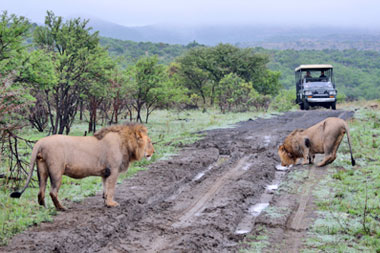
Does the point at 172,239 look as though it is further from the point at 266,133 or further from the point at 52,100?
the point at 52,100

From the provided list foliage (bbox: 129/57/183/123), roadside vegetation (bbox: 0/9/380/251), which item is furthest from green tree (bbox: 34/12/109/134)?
foliage (bbox: 129/57/183/123)

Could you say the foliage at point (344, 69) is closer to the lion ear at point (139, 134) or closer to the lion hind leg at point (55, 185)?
the lion ear at point (139, 134)

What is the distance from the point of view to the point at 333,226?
6184 millimetres

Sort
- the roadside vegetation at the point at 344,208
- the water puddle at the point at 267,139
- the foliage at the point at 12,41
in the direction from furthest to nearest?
the water puddle at the point at 267,139
the foliage at the point at 12,41
the roadside vegetation at the point at 344,208

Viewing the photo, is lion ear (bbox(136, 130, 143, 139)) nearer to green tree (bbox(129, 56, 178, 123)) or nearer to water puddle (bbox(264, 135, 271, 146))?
water puddle (bbox(264, 135, 271, 146))

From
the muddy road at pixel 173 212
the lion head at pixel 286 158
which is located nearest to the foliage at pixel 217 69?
the lion head at pixel 286 158

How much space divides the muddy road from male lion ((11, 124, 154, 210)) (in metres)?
0.50

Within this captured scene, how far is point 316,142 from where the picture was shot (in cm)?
1080

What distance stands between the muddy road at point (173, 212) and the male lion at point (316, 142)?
531 mm

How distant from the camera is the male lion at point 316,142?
34.5 ft

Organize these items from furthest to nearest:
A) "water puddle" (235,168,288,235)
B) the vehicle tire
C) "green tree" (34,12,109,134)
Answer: the vehicle tire → "green tree" (34,12,109,134) → "water puddle" (235,168,288,235)

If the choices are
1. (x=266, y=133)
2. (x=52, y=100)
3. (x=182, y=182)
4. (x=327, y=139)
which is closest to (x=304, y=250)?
(x=182, y=182)

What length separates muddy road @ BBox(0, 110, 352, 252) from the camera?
5.64m

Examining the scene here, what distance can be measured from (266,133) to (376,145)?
4618mm
